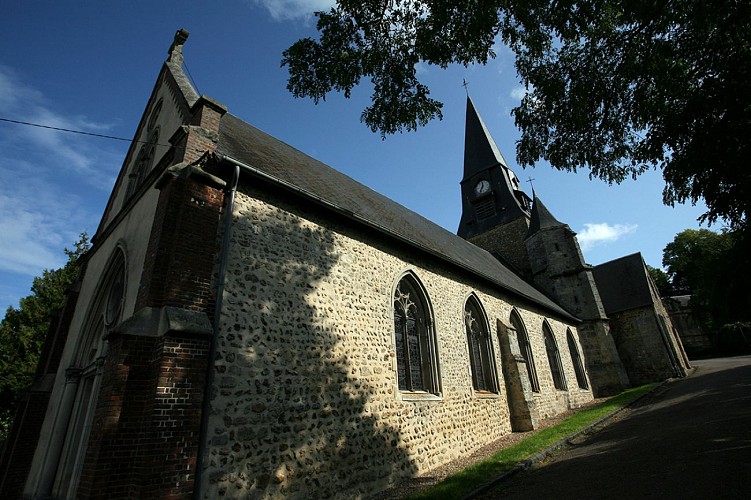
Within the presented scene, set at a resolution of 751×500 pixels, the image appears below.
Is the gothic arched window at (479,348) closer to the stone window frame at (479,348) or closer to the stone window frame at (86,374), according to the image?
the stone window frame at (479,348)

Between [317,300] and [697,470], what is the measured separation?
6402mm

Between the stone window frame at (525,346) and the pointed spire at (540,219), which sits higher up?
the pointed spire at (540,219)

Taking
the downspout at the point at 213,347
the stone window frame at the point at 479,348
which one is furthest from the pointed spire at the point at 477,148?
the downspout at the point at 213,347

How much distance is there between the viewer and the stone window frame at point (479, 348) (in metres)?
11.3

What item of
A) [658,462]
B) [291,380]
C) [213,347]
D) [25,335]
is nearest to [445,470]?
[658,462]

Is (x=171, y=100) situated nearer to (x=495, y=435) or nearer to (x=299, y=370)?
(x=299, y=370)

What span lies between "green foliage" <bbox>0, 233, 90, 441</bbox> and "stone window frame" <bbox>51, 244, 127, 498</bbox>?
1191 centimetres

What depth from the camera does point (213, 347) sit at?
545cm

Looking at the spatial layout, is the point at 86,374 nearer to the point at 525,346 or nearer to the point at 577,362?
the point at 525,346

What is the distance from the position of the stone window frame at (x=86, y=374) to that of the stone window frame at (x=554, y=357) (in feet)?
50.0

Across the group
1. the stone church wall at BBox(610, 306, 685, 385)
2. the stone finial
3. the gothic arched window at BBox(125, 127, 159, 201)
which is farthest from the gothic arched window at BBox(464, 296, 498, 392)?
the stone church wall at BBox(610, 306, 685, 385)

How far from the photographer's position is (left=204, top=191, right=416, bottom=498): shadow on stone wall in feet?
17.7

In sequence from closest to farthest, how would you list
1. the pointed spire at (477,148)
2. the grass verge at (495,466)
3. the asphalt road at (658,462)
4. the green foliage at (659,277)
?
the asphalt road at (658,462), the grass verge at (495,466), the pointed spire at (477,148), the green foliage at (659,277)

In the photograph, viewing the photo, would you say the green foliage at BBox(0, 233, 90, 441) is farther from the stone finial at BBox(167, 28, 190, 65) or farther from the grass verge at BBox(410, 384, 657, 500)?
the grass verge at BBox(410, 384, 657, 500)
